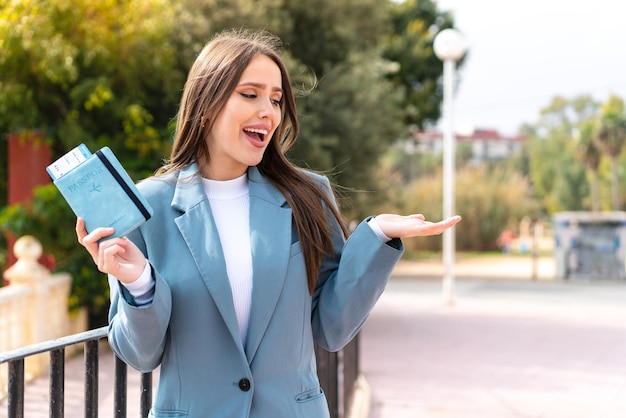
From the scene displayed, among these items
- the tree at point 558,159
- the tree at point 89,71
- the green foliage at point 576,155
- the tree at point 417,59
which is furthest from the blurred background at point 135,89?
the tree at point 558,159

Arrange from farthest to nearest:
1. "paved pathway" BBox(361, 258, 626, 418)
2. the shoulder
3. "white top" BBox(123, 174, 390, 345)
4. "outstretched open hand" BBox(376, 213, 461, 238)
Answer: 1. "paved pathway" BBox(361, 258, 626, 418)
2. the shoulder
3. "white top" BBox(123, 174, 390, 345)
4. "outstretched open hand" BBox(376, 213, 461, 238)

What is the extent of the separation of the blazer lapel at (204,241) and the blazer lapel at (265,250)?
5cm

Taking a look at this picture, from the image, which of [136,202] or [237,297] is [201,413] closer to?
[237,297]

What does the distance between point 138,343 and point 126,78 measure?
7008 mm

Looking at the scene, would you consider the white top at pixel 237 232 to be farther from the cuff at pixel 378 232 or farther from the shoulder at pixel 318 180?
the shoulder at pixel 318 180

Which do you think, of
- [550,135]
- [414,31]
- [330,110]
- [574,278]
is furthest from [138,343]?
[550,135]

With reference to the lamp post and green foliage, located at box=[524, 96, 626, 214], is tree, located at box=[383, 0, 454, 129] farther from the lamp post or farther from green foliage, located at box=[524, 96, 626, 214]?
green foliage, located at box=[524, 96, 626, 214]

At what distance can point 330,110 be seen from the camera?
34.8 ft

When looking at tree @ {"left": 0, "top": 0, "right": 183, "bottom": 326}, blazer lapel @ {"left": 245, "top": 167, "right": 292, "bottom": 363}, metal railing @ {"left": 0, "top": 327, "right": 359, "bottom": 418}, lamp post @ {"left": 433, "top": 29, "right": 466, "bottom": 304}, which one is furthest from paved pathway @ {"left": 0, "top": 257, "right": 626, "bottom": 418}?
blazer lapel @ {"left": 245, "top": 167, "right": 292, "bottom": 363}

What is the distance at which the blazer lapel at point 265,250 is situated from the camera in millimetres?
1885

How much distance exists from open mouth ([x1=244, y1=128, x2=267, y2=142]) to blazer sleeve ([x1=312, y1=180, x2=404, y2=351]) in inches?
12.3

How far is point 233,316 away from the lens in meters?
1.86

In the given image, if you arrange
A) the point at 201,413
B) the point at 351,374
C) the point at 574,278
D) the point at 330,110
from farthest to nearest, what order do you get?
the point at 574,278
the point at 330,110
the point at 351,374
the point at 201,413

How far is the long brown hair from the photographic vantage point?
197 cm
